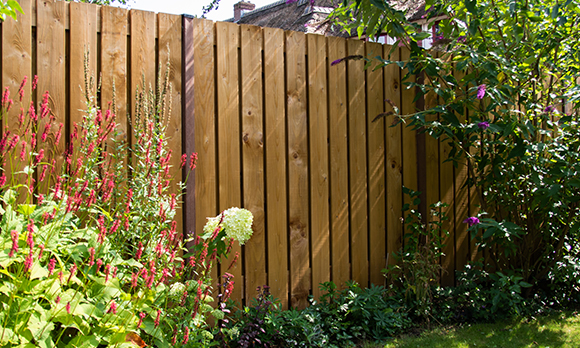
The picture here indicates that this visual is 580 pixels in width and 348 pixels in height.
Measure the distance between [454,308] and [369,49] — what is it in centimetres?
204

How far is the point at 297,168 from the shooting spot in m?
3.22

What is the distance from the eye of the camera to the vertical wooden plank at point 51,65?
245cm

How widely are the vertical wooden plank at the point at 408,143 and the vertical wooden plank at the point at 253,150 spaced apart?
1.29 metres

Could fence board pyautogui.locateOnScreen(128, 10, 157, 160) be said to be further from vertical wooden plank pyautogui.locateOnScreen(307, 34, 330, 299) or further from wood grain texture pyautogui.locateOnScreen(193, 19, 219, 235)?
vertical wooden plank pyautogui.locateOnScreen(307, 34, 330, 299)

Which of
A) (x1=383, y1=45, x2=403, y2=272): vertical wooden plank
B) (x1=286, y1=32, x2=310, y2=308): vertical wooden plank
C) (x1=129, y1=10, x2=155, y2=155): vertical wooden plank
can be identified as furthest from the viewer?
(x1=383, y1=45, x2=403, y2=272): vertical wooden plank

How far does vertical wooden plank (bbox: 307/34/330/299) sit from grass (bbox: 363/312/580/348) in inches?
26.5

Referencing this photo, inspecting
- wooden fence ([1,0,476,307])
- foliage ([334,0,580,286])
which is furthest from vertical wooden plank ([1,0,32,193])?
foliage ([334,0,580,286])

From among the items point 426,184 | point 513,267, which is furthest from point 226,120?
point 513,267

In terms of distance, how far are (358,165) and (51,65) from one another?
212 centimetres

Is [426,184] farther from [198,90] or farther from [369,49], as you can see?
[198,90]

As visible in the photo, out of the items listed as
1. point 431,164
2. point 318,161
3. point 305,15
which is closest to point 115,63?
point 318,161

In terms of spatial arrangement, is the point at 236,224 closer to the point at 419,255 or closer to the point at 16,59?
the point at 16,59

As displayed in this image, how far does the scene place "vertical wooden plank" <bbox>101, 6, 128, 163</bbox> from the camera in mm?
2596

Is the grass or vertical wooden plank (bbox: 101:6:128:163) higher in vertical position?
vertical wooden plank (bbox: 101:6:128:163)
